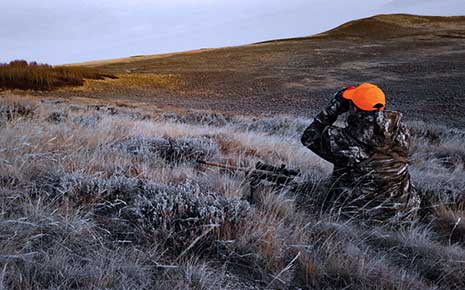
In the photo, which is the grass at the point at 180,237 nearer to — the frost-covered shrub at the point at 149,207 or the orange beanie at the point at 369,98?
the frost-covered shrub at the point at 149,207

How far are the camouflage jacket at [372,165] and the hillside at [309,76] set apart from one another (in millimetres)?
13047

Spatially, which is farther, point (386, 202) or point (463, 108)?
point (463, 108)

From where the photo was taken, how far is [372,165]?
11.0 feet

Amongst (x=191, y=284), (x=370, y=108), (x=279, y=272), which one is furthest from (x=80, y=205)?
(x=370, y=108)

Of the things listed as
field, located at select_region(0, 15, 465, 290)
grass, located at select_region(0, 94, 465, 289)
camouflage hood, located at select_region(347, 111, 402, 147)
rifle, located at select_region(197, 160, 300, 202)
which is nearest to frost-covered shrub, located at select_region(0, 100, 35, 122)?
field, located at select_region(0, 15, 465, 290)

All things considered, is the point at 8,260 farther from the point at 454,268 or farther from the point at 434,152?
the point at 434,152

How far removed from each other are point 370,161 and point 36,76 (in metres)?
24.9

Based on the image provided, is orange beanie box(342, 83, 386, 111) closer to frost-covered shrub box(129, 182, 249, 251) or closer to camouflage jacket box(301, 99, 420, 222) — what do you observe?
camouflage jacket box(301, 99, 420, 222)

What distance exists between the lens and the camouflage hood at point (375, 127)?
3264 millimetres

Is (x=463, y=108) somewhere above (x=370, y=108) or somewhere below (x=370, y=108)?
below

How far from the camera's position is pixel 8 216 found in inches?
89.7

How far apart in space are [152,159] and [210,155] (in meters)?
1.00

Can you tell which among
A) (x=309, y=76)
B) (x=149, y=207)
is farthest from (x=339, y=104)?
(x=309, y=76)

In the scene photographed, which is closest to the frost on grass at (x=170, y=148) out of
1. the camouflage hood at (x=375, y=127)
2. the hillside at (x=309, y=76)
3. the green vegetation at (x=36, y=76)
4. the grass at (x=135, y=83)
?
the camouflage hood at (x=375, y=127)
